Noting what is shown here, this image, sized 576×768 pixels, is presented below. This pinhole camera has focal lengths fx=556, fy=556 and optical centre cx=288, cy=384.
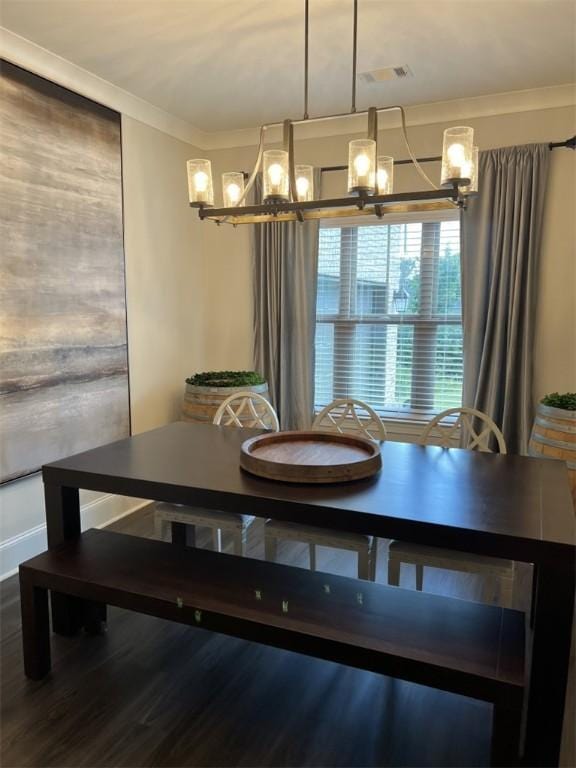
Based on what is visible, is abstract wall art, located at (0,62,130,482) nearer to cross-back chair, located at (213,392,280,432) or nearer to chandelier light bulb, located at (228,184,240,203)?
cross-back chair, located at (213,392,280,432)

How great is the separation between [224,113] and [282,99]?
1.58ft

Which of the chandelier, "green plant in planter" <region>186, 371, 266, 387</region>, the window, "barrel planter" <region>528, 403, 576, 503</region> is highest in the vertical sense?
the chandelier

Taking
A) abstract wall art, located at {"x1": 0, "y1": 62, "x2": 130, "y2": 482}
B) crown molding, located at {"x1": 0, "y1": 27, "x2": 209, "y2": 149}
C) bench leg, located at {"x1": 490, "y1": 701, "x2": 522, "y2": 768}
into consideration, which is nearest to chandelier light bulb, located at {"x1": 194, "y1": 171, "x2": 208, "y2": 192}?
abstract wall art, located at {"x1": 0, "y1": 62, "x2": 130, "y2": 482}

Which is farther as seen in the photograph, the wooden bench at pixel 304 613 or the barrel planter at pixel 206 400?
the barrel planter at pixel 206 400

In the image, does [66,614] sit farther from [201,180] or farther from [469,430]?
[469,430]

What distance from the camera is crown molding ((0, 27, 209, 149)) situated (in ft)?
8.97

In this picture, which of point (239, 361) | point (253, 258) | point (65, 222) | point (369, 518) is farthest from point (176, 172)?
point (369, 518)

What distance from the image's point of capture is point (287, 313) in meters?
4.07

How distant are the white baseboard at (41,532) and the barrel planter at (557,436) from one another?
2.25m

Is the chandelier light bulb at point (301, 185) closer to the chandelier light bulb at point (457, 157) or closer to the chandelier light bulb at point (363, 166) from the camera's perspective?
the chandelier light bulb at point (363, 166)

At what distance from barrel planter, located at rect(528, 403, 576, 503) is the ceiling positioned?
1.81 metres

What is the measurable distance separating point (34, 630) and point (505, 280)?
3.07m

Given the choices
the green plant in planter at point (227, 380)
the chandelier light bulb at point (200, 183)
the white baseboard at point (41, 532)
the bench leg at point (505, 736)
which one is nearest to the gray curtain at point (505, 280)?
the green plant in planter at point (227, 380)

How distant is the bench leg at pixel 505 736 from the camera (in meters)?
1.43
